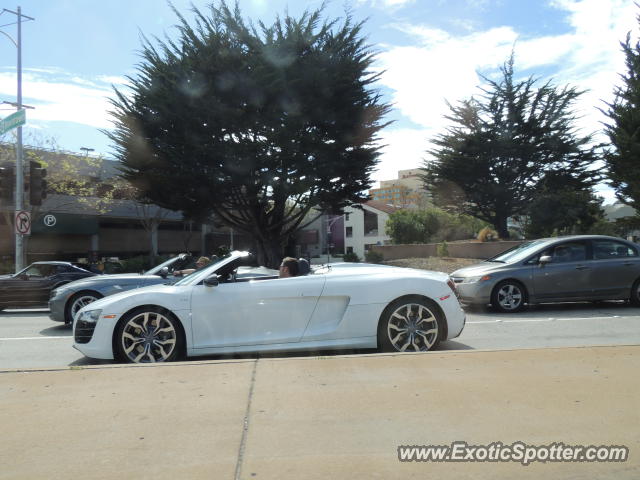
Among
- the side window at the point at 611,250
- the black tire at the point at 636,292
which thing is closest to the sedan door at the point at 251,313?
the side window at the point at 611,250

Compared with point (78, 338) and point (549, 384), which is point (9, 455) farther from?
point (549, 384)

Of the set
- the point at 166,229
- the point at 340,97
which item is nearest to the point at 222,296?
the point at 340,97

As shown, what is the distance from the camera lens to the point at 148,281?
903 cm

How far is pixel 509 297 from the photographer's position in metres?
10.3

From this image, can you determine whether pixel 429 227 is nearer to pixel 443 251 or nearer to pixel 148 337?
pixel 443 251

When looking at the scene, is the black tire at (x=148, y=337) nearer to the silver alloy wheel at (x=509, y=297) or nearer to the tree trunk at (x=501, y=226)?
the silver alloy wheel at (x=509, y=297)

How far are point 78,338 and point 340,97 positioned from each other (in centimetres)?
1932

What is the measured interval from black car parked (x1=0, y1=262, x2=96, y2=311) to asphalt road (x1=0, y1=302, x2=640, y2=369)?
4.85 ft

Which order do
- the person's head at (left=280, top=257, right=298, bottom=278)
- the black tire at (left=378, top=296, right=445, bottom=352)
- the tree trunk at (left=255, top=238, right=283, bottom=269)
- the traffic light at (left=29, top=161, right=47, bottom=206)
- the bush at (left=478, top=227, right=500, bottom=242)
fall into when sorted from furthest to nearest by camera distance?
the bush at (left=478, top=227, right=500, bottom=242) → the tree trunk at (left=255, top=238, right=283, bottom=269) → the traffic light at (left=29, top=161, right=47, bottom=206) → the person's head at (left=280, top=257, right=298, bottom=278) → the black tire at (left=378, top=296, right=445, bottom=352)

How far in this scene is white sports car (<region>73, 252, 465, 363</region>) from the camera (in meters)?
6.02

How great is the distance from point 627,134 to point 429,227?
2629 centimetres

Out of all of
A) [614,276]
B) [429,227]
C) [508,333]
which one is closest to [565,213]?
[614,276]

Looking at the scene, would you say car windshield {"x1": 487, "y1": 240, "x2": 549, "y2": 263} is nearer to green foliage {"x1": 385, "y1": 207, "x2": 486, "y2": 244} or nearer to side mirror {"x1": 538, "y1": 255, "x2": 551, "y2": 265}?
side mirror {"x1": 538, "y1": 255, "x2": 551, "y2": 265}

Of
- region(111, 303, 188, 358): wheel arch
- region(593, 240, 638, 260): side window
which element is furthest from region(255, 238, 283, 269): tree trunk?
region(111, 303, 188, 358): wheel arch
